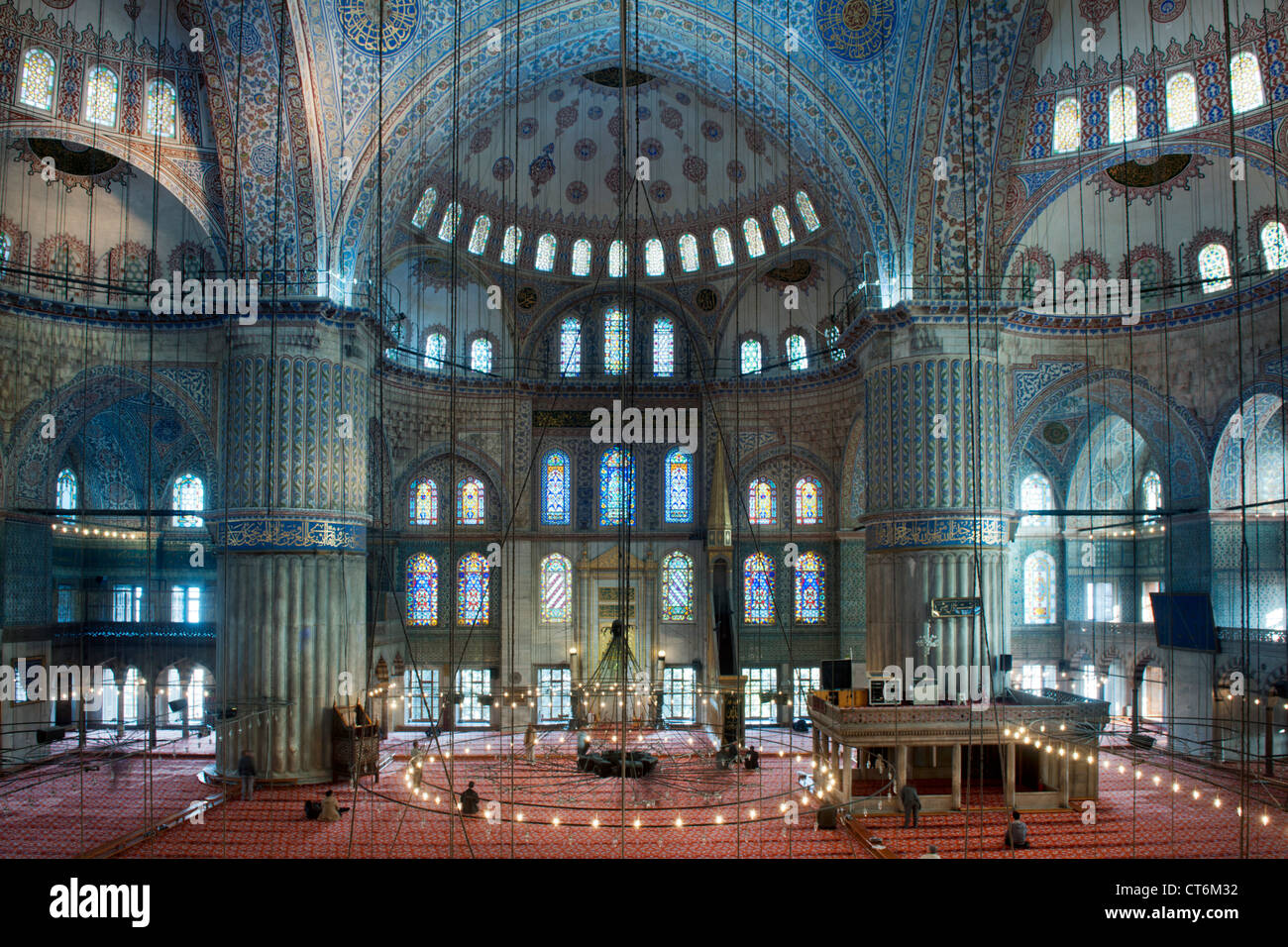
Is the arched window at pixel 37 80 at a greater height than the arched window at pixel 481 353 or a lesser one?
greater

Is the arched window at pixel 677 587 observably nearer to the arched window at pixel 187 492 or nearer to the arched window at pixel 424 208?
the arched window at pixel 424 208

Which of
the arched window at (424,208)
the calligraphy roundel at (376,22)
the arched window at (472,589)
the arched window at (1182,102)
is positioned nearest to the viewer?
the calligraphy roundel at (376,22)

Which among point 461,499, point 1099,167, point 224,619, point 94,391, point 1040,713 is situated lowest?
point 1040,713

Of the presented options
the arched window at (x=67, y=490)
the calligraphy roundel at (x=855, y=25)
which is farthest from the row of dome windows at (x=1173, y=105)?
the arched window at (x=67, y=490)

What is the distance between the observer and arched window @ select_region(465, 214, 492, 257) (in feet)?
70.7

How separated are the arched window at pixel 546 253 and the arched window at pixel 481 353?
2.03m

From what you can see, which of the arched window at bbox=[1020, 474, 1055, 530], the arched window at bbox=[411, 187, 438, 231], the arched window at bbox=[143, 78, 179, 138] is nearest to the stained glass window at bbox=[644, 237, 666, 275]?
the arched window at bbox=[411, 187, 438, 231]

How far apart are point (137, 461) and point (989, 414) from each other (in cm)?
1629

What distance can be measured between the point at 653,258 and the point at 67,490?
12.9 m

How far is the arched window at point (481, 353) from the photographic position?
73.3 ft

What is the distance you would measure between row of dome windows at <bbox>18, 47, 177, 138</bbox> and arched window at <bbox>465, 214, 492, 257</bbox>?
713 centimetres
